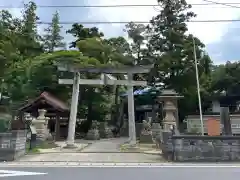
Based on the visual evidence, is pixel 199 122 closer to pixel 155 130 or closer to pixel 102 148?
pixel 155 130

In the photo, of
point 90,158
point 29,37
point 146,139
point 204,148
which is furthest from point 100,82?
point 29,37

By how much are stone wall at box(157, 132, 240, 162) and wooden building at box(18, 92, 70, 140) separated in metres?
13.7

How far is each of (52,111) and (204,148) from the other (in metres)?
15.7

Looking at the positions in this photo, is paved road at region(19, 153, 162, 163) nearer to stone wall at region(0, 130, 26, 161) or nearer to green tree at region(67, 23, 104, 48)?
stone wall at region(0, 130, 26, 161)

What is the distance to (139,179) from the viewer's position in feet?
24.6

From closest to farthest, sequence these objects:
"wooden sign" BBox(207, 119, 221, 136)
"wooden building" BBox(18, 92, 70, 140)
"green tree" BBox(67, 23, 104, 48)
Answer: "wooden sign" BBox(207, 119, 221, 136) < "wooden building" BBox(18, 92, 70, 140) < "green tree" BBox(67, 23, 104, 48)

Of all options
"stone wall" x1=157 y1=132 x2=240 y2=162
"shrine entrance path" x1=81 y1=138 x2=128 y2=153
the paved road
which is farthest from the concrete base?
"stone wall" x1=157 y1=132 x2=240 y2=162

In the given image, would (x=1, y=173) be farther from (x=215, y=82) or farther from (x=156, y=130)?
(x=215, y=82)

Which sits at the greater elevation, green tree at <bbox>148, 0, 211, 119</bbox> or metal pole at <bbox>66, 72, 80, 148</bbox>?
green tree at <bbox>148, 0, 211, 119</bbox>

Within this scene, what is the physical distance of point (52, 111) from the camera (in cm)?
2456

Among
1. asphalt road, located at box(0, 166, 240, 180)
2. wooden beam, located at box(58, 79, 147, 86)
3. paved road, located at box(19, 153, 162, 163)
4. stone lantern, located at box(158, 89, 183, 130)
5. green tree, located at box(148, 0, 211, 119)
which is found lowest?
asphalt road, located at box(0, 166, 240, 180)

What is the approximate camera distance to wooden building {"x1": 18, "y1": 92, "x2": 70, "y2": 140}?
23356 mm

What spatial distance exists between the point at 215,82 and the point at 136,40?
10.6 m

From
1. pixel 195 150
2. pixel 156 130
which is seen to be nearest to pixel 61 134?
pixel 156 130
